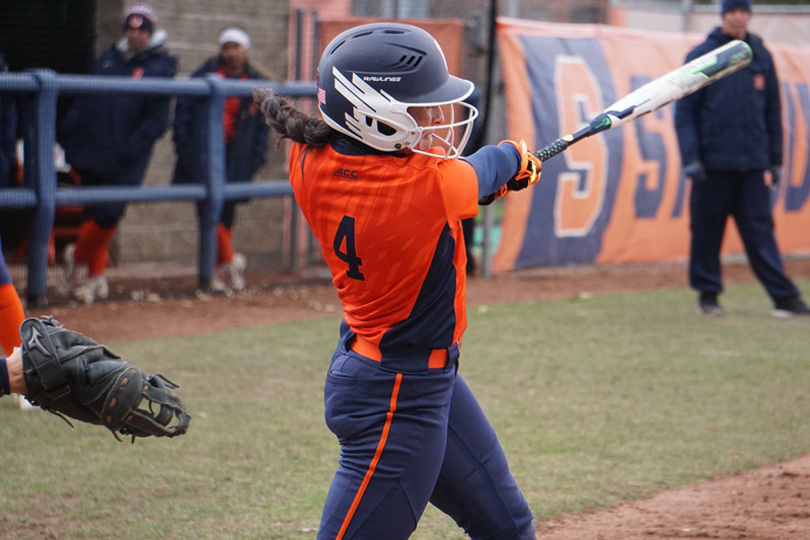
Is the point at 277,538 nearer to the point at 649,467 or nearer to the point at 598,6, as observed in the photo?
the point at 649,467

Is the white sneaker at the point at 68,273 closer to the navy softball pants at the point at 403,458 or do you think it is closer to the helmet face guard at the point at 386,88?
the navy softball pants at the point at 403,458

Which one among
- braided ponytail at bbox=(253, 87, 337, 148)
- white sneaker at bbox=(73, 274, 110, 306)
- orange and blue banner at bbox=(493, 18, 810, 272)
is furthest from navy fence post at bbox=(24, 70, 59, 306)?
braided ponytail at bbox=(253, 87, 337, 148)

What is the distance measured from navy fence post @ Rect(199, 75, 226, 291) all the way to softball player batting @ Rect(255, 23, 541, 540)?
619 centimetres

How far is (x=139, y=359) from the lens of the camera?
6.47 metres

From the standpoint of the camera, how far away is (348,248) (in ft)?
8.53

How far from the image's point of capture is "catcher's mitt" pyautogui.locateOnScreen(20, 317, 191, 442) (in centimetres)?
271

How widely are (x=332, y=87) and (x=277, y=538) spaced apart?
6.12 ft

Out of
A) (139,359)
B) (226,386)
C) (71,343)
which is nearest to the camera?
(71,343)

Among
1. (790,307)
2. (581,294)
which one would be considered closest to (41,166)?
(581,294)

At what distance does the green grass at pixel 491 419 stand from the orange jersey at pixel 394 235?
141 centimetres

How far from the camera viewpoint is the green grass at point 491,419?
4020 mm

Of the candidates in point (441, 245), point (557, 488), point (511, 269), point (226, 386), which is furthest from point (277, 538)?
point (511, 269)

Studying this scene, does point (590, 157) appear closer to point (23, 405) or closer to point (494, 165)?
point (23, 405)

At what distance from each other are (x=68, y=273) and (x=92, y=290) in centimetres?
31
